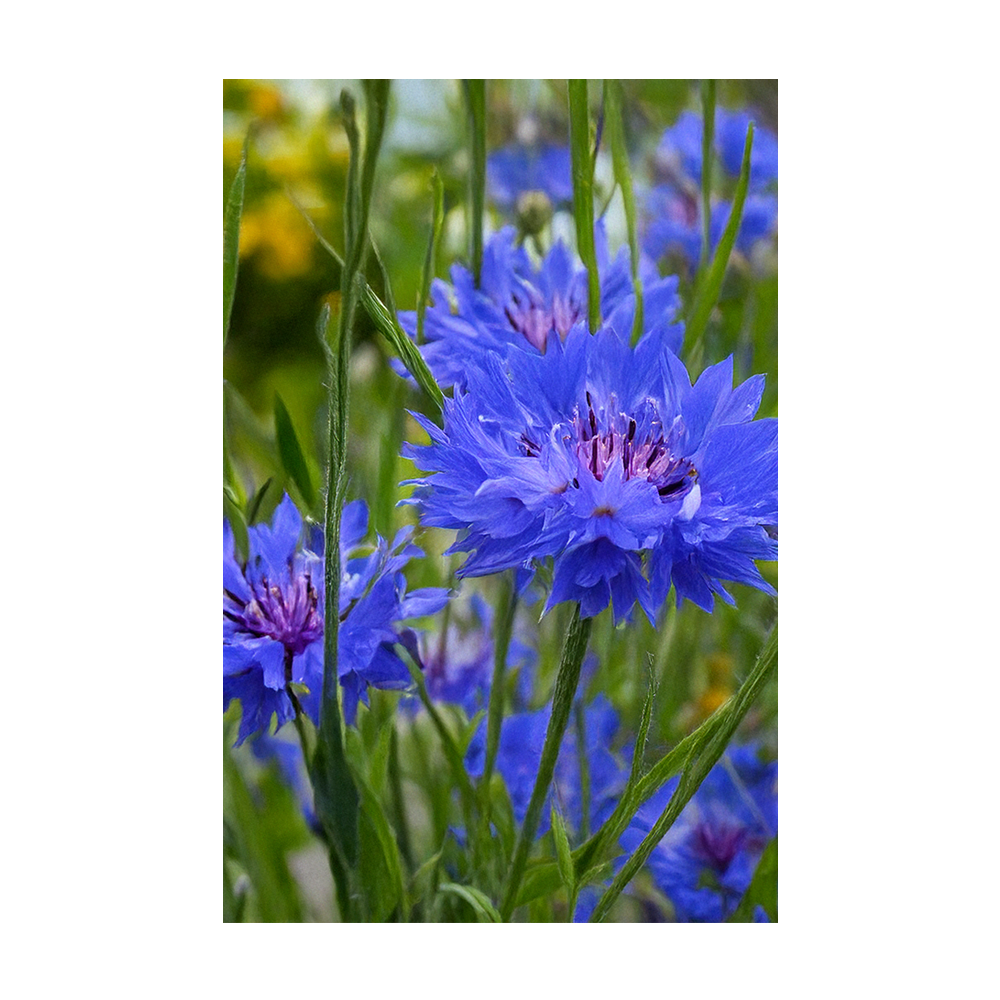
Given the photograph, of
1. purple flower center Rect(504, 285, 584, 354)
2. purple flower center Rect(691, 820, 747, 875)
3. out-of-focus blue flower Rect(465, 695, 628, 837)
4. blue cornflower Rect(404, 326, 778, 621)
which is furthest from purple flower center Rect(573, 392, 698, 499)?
purple flower center Rect(691, 820, 747, 875)

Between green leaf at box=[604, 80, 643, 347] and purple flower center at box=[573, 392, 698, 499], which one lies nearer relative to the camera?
purple flower center at box=[573, 392, 698, 499]

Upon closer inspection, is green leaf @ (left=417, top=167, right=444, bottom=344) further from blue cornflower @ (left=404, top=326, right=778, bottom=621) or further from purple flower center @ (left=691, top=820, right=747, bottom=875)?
purple flower center @ (left=691, top=820, right=747, bottom=875)

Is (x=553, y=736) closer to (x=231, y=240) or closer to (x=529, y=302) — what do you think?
(x=529, y=302)

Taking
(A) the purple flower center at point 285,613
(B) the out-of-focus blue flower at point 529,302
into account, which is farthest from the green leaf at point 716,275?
(A) the purple flower center at point 285,613

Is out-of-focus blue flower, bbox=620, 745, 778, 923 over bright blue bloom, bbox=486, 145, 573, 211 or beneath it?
beneath

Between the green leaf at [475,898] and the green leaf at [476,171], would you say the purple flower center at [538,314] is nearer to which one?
the green leaf at [476,171]
